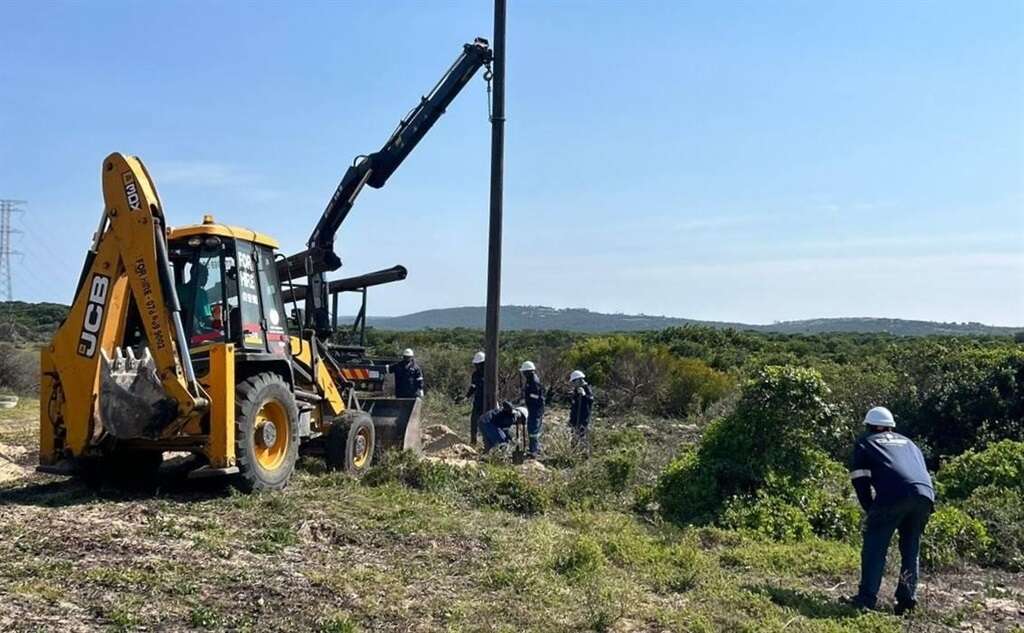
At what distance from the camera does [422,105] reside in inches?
680

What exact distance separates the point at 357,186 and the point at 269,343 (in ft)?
22.8

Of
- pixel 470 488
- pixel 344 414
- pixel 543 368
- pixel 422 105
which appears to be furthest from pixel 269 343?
pixel 543 368

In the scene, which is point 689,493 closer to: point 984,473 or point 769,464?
point 769,464

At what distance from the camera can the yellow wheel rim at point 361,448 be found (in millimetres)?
11859

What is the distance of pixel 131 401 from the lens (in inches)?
349

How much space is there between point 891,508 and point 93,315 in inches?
282

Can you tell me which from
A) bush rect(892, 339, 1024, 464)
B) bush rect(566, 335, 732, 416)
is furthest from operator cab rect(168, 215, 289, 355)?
bush rect(566, 335, 732, 416)

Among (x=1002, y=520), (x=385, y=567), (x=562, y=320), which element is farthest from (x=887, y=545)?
(x=562, y=320)

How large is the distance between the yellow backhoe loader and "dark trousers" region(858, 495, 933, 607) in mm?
5666

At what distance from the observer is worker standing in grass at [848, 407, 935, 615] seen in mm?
7445

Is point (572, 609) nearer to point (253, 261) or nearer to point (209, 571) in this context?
point (209, 571)

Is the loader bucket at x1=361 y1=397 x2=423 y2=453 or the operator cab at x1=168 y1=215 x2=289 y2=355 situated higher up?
the operator cab at x1=168 y1=215 x2=289 y2=355

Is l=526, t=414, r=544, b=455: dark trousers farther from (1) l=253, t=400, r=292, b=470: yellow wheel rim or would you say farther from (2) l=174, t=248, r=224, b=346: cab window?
(2) l=174, t=248, r=224, b=346: cab window

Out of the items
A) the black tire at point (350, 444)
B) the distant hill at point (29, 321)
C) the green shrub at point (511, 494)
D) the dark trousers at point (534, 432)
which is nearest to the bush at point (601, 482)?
the green shrub at point (511, 494)
